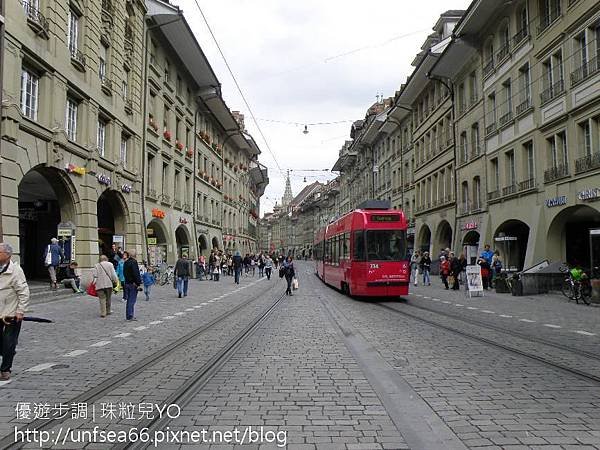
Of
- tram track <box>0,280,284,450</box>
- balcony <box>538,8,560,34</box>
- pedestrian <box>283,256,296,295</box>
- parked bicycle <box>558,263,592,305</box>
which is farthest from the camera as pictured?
pedestrian <box>283,256,296,295</box>

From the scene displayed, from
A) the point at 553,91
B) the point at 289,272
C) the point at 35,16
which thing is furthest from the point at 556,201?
the point at 35,16

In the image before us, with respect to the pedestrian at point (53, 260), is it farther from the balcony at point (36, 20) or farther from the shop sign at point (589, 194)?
the shop sign at point (589, 194)

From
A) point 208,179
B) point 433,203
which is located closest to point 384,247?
point 433,203

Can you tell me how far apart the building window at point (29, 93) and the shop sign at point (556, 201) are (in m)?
19.3

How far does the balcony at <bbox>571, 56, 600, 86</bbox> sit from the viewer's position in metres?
19.1

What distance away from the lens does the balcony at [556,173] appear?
69.5 ft

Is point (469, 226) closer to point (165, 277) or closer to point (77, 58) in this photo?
point (165, 277)

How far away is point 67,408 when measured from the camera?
17.3 feet

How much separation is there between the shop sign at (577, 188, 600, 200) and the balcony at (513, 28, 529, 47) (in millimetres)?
8629

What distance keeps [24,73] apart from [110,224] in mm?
11768

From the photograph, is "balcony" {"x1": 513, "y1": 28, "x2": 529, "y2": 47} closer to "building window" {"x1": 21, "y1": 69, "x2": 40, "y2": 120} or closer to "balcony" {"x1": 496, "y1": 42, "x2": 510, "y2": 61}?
"balcony" {"x1": 496, "y1": 42, "x2": 510, "y2": 61}

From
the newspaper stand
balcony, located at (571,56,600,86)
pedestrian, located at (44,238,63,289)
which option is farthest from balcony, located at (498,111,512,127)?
pedestrian, located at (44,238,63,289)

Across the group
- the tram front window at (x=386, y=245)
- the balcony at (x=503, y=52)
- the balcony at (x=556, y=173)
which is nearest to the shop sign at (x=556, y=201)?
the balcony at (x=556, y=173)

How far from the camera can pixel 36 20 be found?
55.2 feet
